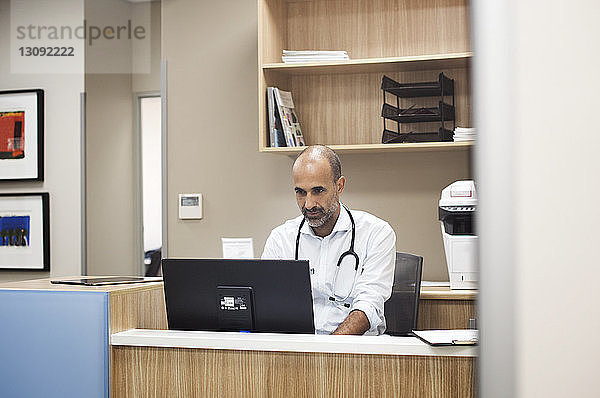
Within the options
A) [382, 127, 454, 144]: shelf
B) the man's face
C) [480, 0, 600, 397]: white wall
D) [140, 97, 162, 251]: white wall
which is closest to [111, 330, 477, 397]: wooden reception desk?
[480, 0, 600, 397]: white wall

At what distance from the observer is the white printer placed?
9.83 feet

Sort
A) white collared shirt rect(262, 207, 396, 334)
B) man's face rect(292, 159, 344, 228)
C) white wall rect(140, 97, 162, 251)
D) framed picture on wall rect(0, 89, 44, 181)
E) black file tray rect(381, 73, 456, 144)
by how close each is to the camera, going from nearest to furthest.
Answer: white collared shirt rect(262, 207, 396, 334)
man's face rect(292, 159, 344, 228)
black file tray rect(381, 73, 456, 144)
framed picture on wall rect(0, 89, 44, 181)
white wall rect(140, 97, 162, 251)

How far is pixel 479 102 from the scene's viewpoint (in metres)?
1.16

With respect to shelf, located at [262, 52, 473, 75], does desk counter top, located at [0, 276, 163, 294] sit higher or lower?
lower

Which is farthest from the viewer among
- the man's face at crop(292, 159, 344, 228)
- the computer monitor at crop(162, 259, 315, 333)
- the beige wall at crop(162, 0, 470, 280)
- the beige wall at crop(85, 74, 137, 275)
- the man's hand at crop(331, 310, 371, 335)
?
the beige wall at crop(85, 74, 137, 275)

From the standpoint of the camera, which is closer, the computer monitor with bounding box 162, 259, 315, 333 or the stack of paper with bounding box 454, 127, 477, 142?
the computer monitor with bounding box 162, 259, 315, 333

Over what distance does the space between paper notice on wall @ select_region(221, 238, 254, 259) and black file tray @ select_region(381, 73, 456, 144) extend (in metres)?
0.86

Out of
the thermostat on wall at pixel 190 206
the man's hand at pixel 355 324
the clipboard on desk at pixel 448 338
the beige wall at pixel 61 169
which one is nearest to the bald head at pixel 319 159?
the man's hand at pixel 355 324

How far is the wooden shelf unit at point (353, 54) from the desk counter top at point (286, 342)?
5.56 ft

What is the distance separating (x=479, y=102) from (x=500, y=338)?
37cm

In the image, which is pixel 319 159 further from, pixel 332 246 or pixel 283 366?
pixel 283 366

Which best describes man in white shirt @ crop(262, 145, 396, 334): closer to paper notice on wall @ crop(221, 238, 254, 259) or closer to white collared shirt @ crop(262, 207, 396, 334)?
white collared shirt @ crop(262, 207, 396, 334)

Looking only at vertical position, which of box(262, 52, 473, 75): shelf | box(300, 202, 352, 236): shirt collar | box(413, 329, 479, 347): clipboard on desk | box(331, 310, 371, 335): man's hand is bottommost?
box(331, 310, 371, 335): man's hand

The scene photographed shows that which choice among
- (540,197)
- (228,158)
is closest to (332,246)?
(228,158)
